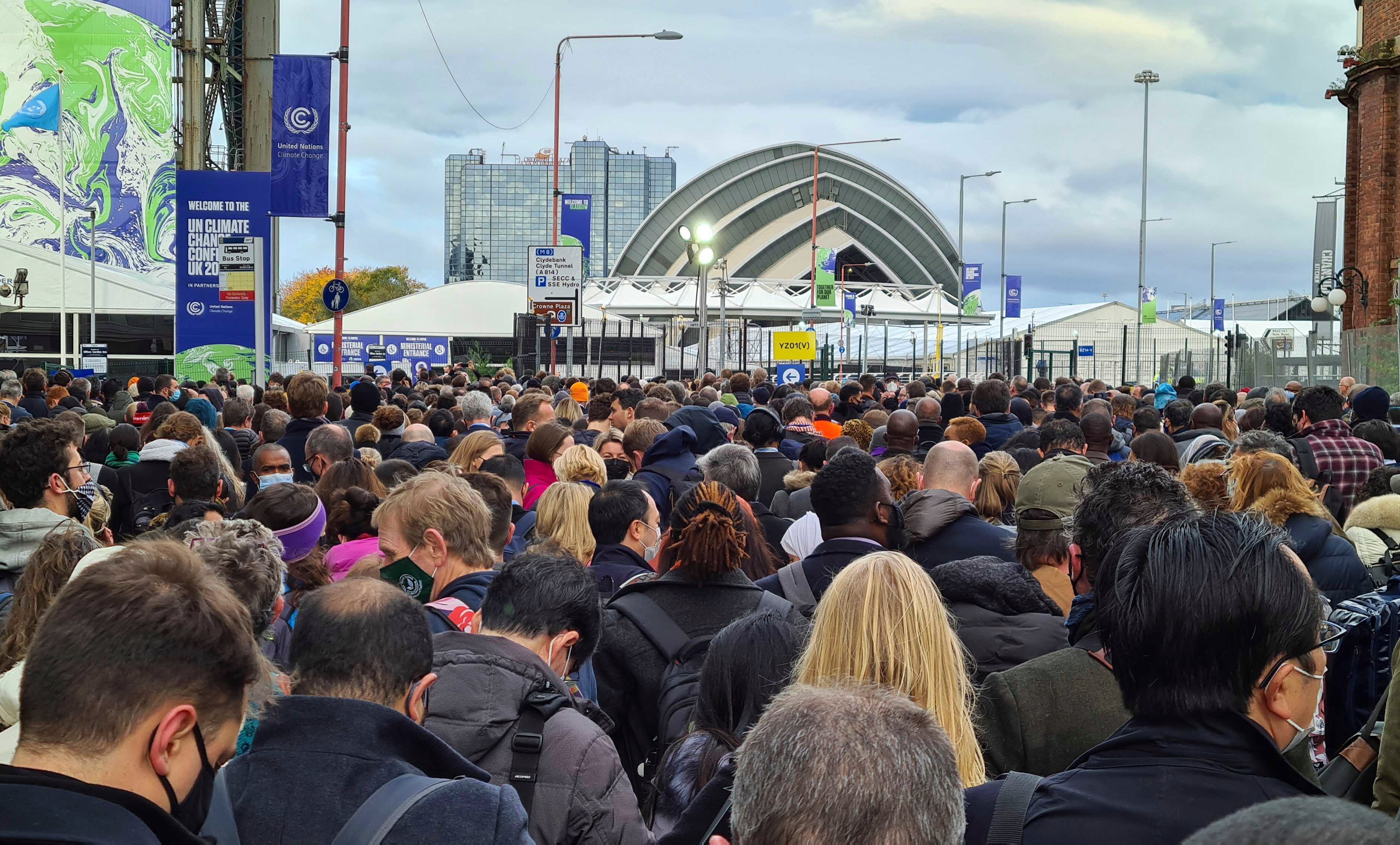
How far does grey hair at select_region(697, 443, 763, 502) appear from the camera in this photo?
677 centimetres

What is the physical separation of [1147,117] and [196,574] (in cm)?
4688

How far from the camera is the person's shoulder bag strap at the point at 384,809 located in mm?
2309

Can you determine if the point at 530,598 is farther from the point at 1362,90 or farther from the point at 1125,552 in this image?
the point at 1362,90

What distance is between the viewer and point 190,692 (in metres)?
2.06

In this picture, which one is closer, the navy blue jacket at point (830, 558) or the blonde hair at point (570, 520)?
the navy blue jacket at point (830, 558)

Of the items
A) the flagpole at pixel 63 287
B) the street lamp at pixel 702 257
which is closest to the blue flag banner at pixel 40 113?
the flagpole at pixel 63 287

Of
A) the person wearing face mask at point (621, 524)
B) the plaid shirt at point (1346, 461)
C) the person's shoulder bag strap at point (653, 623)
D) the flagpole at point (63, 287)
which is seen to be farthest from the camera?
the flagpole at point (63, 287)

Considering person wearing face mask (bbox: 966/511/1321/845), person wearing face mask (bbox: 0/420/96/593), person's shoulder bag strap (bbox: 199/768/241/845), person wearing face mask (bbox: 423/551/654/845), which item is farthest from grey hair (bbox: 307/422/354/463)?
person wearing face mask (bbox: 966/511/1321/845)

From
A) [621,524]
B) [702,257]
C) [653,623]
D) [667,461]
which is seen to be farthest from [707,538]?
[702,257]

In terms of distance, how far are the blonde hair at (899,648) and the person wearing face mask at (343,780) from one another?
2.98ft

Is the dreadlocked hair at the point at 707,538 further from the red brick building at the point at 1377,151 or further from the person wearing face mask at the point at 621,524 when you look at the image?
the red brick building at the point at 1377,151

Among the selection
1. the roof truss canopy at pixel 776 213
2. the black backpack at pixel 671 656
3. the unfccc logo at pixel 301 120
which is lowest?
the black backpack at pixel 671 656

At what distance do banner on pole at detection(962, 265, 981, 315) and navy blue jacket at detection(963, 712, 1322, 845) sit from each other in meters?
45.1

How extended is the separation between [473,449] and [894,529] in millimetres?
3252
